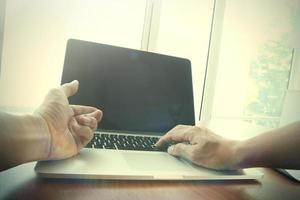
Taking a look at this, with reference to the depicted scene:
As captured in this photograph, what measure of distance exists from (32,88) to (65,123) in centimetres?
115

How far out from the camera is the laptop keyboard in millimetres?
615

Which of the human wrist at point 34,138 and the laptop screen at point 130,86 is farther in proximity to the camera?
the laptop screen at point 130,86

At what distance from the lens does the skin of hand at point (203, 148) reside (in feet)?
1.77

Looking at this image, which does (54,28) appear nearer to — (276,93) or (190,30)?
(190,30)

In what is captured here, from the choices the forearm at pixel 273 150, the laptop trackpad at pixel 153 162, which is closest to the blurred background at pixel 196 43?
the forearm at pixel 273 150

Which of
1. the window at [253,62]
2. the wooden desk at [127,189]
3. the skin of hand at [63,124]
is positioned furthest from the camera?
the window at [253,62]

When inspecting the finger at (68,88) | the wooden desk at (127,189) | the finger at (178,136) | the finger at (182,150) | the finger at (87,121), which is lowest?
the wooden desk at (127,189)

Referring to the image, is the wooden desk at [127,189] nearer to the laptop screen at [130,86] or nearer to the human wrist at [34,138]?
the human wrist at [34,138]

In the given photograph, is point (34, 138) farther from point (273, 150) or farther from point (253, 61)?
point (253, 61)

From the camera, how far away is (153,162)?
1.70ft

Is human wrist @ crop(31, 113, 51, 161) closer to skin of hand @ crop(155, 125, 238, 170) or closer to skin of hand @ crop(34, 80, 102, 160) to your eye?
skin of hand @ crop(34, 80, 102, 160)

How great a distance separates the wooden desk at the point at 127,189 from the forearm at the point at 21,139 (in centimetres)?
3

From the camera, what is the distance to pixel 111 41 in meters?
1.65

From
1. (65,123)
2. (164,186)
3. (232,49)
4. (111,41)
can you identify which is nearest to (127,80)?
(65,123)
